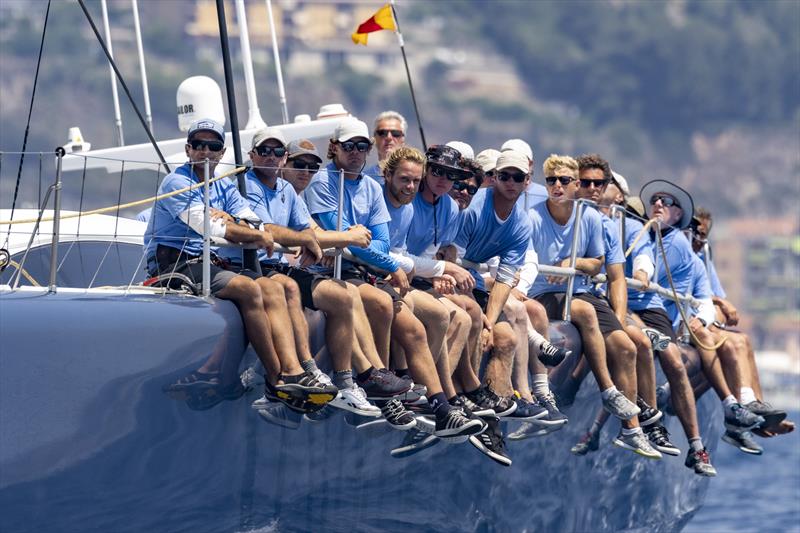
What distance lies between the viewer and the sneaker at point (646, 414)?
12102mm

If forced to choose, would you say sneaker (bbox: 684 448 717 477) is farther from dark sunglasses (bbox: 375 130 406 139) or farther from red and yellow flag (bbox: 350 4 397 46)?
red and yellow flag (bbox: 350 4 397 46)

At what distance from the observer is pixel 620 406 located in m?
11.7

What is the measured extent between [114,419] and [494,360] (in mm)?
2630

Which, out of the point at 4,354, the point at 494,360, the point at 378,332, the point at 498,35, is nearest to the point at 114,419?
the point at 4,354

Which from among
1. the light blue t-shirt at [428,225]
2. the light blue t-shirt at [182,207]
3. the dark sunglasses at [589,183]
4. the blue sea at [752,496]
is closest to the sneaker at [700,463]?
the dark sunglasses at [589,183]

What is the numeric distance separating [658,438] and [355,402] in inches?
147

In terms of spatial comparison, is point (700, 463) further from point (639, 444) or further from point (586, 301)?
point (586, 301)

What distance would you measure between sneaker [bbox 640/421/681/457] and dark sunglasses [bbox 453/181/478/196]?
2.50 m

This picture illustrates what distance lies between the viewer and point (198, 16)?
15512 centimetres

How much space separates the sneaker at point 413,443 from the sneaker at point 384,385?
0.79 meters

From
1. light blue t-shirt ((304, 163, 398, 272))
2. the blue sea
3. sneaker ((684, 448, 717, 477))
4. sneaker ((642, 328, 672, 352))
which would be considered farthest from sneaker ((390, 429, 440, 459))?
the blue sea

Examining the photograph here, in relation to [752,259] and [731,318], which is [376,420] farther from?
[752,259]

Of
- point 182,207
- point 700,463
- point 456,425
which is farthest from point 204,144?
point 700,463

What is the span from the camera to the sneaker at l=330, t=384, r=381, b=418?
29.7 feet
